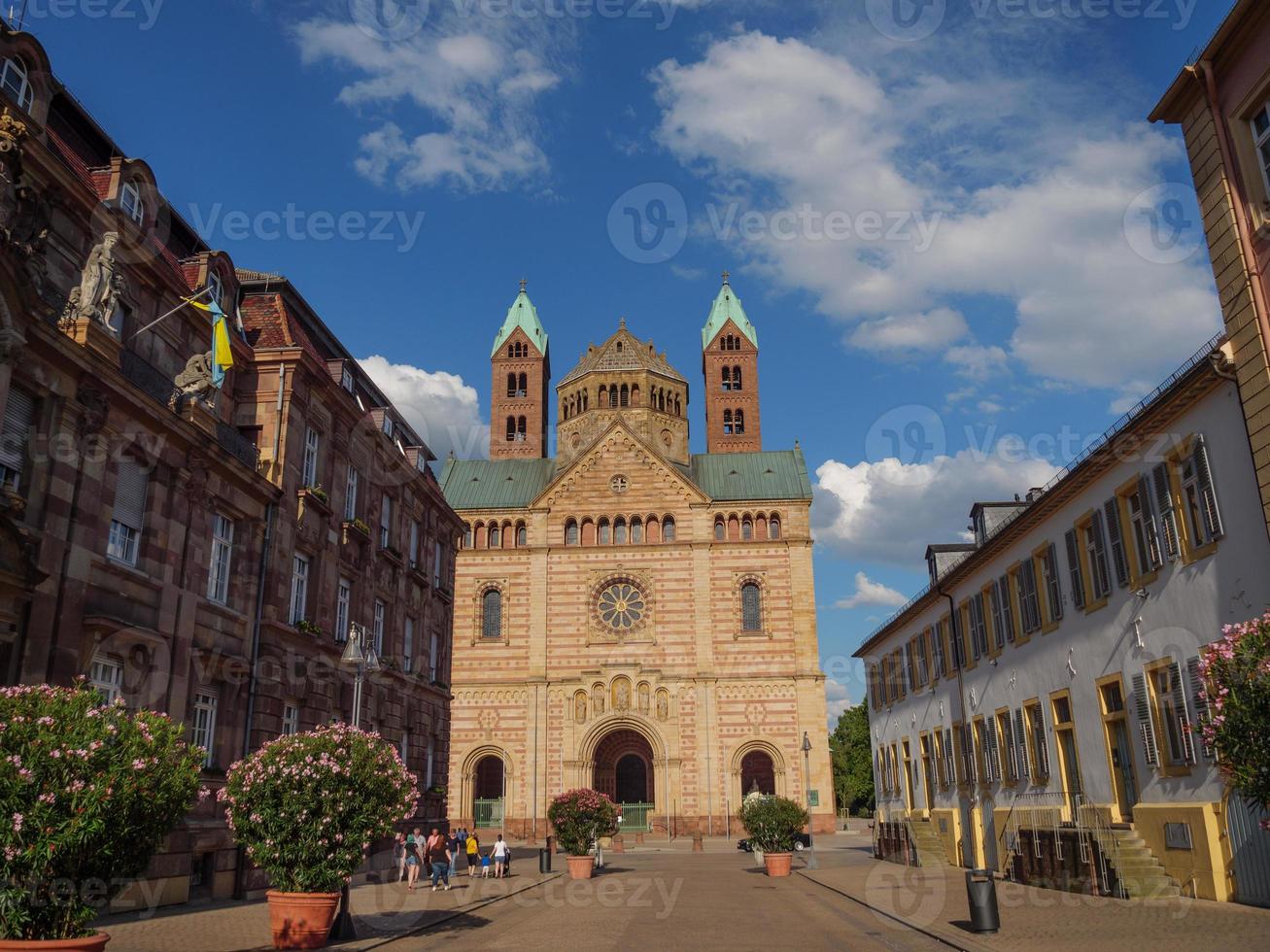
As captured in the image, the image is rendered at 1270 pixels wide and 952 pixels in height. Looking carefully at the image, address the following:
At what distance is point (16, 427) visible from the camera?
17094 mm

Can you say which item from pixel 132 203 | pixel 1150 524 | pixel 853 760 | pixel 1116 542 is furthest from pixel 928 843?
pixel 853 760

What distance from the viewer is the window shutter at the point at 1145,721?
1969cm

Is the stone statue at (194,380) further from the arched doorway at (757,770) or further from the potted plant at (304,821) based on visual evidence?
the arched doorway at (757,770)

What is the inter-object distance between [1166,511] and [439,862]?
64.4 ft

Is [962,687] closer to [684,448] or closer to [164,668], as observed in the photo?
[164,668]

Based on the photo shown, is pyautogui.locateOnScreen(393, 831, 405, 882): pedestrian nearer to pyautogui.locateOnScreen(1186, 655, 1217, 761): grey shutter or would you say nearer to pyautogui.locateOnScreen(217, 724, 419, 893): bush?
pyautogui.locateOnScreen(217, 724, 419, 893): bush

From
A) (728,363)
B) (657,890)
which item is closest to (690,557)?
(728,363)

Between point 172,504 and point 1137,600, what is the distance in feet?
66.3

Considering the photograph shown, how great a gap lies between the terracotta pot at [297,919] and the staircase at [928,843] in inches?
915

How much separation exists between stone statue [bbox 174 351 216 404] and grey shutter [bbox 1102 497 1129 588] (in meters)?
20.0

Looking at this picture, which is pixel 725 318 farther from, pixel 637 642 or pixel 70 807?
pixel 70 807

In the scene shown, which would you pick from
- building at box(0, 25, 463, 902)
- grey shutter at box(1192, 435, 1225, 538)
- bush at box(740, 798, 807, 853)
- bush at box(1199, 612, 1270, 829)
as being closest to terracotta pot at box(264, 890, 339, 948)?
building at box(0, 25, 463, 902)

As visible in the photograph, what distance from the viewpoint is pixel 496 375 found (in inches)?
3191

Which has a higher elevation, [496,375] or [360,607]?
[496,375]
